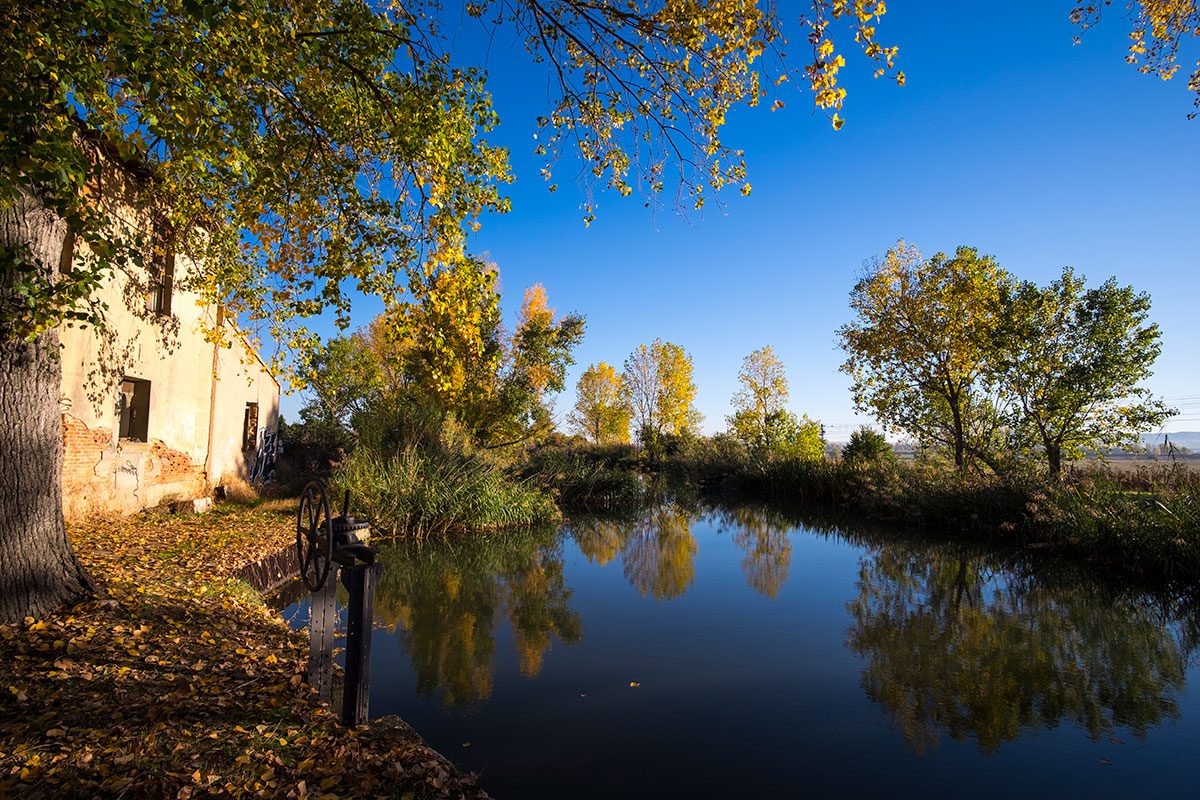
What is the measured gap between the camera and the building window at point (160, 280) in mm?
10055

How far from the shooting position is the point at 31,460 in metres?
4.76

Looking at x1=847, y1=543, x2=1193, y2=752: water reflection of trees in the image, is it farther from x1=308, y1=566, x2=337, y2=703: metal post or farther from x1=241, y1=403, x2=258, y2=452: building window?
x1=241, y1=403, x2=258, y2=452: building window

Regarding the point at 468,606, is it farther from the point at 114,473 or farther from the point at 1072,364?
the point at 1072,364

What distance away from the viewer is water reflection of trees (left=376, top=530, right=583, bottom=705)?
600 centimetres

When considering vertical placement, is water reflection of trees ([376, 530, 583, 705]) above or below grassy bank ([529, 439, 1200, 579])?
below

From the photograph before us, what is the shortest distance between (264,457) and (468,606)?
1204 cm

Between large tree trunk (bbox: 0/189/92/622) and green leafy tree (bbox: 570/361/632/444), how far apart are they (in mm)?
37490

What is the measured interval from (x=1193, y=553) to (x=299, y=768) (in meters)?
11.6

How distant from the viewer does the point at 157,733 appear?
10.7 feet

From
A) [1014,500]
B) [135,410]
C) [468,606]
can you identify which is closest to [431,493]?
[135,410]

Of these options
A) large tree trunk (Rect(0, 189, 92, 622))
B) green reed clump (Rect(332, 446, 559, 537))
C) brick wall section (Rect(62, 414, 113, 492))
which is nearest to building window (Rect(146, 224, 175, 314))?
brick wall section (Rect(62, 414, 113, 492))

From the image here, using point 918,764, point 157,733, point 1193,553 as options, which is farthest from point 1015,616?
point 157,733

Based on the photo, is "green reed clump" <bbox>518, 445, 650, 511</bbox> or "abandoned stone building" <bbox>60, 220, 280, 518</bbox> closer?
"abandoned stone building" <bbox>60, 220, 280, 518</bbox>

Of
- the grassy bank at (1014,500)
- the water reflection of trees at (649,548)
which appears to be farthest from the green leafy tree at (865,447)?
the water reflection of trees at (649,548)
